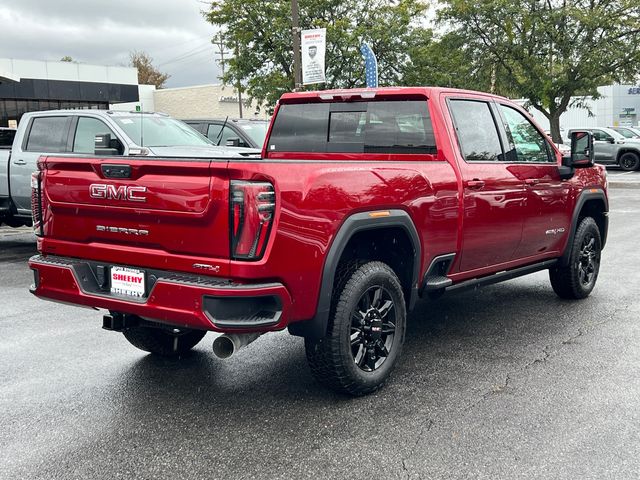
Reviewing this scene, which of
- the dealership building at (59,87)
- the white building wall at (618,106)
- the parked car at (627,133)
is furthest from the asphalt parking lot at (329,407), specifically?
the white building wall at (618,106)

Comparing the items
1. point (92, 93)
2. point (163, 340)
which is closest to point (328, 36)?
point (92, 93)

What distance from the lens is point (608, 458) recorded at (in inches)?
133

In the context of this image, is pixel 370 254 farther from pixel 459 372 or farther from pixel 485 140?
pixel 485 140

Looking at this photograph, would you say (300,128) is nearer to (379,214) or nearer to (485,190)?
(485,190)

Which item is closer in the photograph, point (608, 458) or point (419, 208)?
point (608, 458)

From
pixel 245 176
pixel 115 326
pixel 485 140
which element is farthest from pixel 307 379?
pixel 485 140

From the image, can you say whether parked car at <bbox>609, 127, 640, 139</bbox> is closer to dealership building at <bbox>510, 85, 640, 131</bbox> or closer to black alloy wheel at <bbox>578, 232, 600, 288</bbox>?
black alloy wheel at <bbox>578, 232, 600, 288</bbox>

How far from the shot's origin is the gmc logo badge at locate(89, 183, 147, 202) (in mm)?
3777

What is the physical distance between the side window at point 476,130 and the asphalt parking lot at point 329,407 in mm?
1437

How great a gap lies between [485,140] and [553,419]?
2363 millimetres

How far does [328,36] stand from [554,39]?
832cm

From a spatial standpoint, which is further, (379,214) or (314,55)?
(314,55)

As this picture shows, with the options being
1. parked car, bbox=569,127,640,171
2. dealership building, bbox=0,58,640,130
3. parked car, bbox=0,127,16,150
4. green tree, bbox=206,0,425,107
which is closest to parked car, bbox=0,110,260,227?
parked car, bbox=0,127,16,150

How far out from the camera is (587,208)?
6.94 m
